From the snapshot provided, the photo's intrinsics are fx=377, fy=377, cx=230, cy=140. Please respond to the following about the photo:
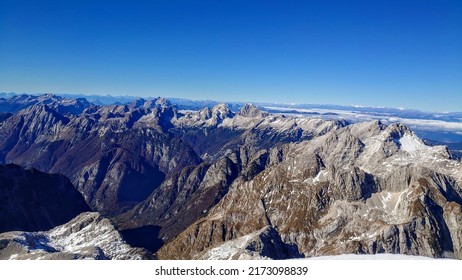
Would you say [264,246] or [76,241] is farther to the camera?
[76,241]

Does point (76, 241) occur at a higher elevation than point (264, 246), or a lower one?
lower

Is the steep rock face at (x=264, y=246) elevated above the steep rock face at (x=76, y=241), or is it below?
above

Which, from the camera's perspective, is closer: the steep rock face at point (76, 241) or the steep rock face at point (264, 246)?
the steep rock face at point (264, 246)

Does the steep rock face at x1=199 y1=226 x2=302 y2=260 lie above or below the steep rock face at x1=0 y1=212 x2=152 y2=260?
above

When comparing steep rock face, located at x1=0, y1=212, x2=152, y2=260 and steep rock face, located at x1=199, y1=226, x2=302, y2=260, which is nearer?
steep rock face, located at x1=199, y1=226, x2=302, y2=260
